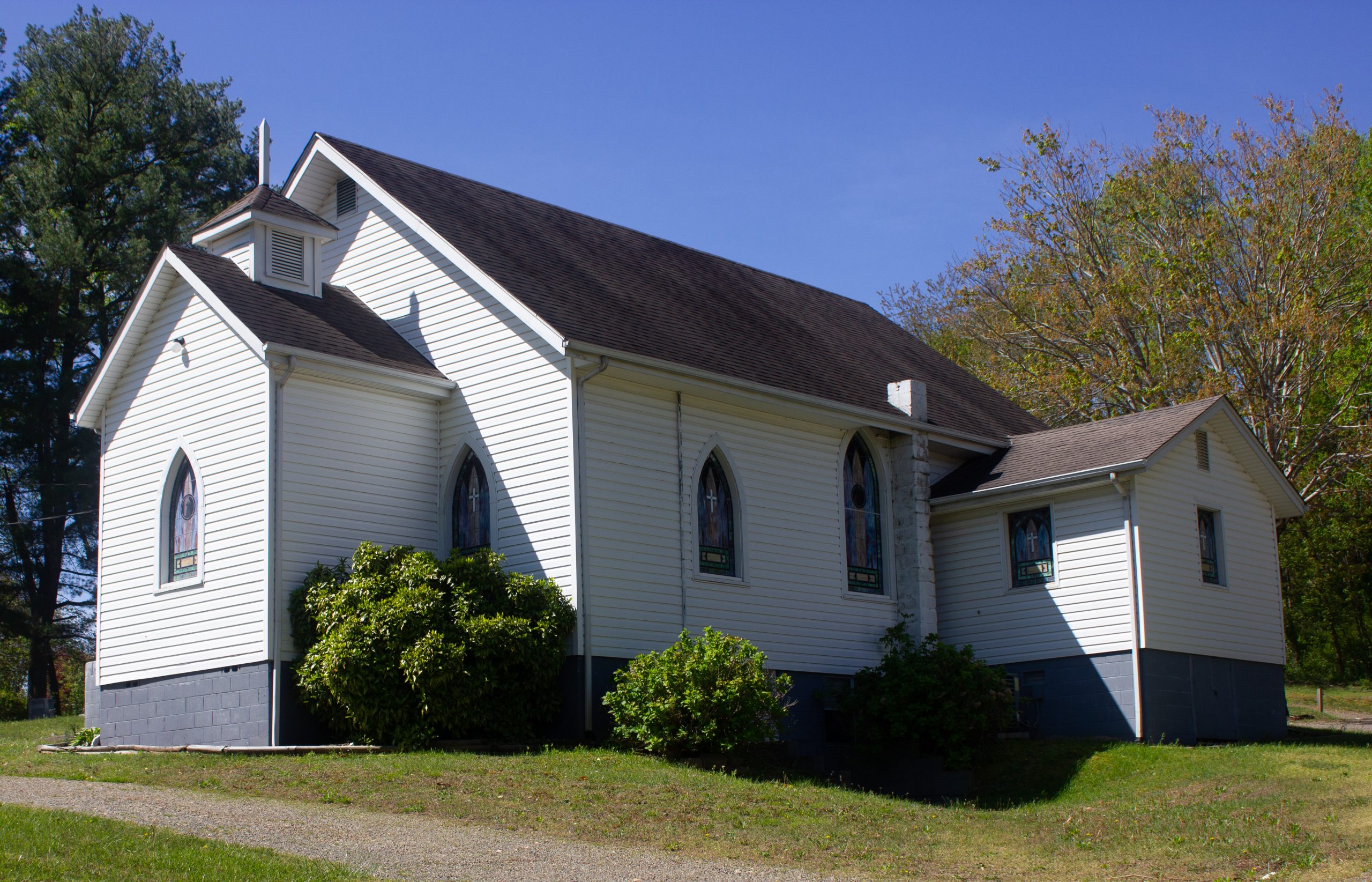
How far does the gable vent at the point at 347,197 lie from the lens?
22.0m

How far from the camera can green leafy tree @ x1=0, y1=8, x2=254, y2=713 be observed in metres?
36.9

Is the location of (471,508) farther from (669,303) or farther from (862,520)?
(862,520)

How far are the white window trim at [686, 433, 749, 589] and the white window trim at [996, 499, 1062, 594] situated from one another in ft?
16.2

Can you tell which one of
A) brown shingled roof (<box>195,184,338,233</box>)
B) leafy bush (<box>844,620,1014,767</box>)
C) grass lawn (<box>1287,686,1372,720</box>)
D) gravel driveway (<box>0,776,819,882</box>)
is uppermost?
brown shingled roof (<box>195,184,338,233</box>)

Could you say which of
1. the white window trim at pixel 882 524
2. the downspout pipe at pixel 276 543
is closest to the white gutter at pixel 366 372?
the downspout pipe at pixel 276 543

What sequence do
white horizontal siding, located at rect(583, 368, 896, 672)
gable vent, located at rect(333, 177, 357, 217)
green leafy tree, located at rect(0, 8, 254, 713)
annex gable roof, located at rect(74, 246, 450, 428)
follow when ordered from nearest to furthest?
1. annex gable roof, located at rect(74, 246, 450, 428)
2. white horizontal siding, located at rect(583, 368, 896, 672)
3. gable vent, located at rect(333, 177, 357, 217)
4. green leafy tree, located at rect(0, 8, 254, 713)

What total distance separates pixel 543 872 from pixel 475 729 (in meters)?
7.16

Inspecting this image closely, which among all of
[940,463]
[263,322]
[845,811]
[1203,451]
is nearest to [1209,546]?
[1203,451]

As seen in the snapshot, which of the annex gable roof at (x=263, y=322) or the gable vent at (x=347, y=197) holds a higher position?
the gable vent at (x=347, y=197)

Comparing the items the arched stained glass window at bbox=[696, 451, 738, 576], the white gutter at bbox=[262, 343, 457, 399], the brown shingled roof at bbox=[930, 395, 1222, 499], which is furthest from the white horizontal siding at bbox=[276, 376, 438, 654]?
the brown shingled roof at bbox=[930, 395, 1222, 499]

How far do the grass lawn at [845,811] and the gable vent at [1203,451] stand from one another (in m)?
5.96

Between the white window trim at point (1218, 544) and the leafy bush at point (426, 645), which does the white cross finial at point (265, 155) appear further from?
the white window trim at point (1218, 544)

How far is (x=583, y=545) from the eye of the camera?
720 inches

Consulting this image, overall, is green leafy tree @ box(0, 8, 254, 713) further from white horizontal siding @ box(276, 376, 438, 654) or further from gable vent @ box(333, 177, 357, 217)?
white horizontal siding @ box(276, 376, 438, 654)
